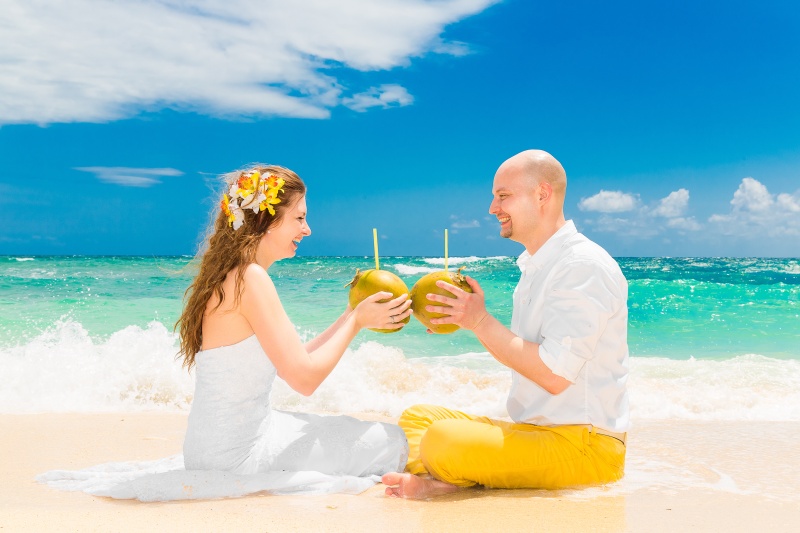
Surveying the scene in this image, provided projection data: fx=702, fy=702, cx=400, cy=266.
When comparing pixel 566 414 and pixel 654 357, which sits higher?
pixel 566 414

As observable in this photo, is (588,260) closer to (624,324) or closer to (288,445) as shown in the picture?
(624,324)

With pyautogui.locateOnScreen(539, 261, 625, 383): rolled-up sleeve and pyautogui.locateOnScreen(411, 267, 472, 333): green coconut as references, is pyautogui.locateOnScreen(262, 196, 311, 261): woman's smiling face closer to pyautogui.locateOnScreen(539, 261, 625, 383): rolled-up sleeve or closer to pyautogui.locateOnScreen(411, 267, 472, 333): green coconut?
pyautogui.locateOnScreen(411, 267, 472, 333): green coconut

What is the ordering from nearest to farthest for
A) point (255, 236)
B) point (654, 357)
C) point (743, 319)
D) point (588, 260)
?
1. point (588, 260)
2. point (255, 236)
3. point (654, 357)
4. point (743, 319)

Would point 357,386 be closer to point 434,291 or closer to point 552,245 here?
point 434,291

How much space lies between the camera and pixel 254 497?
3.63 m

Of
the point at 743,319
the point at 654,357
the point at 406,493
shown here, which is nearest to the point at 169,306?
the point at 654,357

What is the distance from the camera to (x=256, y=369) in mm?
3727

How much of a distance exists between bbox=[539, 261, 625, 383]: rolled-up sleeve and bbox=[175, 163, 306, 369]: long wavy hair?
1.51 m

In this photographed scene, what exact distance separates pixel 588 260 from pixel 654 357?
8678mm

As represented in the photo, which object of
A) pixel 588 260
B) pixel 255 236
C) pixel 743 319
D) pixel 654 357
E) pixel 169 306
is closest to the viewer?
pixel 588 260

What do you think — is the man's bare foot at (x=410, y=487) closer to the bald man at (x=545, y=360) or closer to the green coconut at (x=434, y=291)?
the bald man at (x=545, y=360)

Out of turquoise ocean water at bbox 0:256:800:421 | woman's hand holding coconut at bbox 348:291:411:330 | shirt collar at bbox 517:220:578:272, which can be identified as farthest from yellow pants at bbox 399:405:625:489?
turquoise ocean water at bbox 0:256:800:421

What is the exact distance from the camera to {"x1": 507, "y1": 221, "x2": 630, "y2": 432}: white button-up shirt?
3438 millimetres

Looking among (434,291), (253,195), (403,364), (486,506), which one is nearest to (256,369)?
(253,195)
